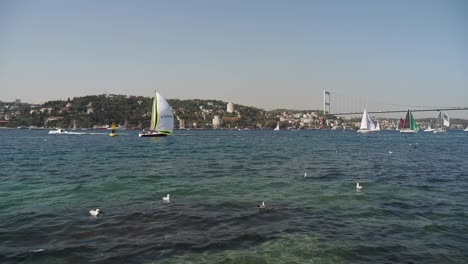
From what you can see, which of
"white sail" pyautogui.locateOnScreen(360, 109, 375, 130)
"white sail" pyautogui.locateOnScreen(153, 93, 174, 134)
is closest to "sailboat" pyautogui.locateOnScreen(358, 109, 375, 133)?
"white sail" pyautogui.locateOnScreen(360, 109, 375, 130)

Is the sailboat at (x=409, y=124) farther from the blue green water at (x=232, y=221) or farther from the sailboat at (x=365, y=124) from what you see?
the blue green water at (x=232, y=221)

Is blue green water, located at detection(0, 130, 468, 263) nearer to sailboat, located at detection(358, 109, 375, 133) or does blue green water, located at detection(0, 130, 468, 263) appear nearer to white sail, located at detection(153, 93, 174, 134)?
white sail, located at detection(153, 93, 174, 134)

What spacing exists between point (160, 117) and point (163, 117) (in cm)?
80

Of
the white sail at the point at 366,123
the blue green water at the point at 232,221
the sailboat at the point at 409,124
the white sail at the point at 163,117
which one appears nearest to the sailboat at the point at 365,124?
the white sail at the point at 366,123

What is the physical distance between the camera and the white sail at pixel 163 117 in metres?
78.6

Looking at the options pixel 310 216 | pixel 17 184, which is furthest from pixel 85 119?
pixel 310 216

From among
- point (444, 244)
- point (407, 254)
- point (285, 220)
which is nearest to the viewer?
point (407, 254)

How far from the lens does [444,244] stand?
32.2ft

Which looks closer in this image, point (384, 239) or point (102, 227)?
point (384, 239)

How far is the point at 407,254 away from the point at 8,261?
9.90m

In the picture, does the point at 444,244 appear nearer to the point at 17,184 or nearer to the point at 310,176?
the point at 310,176

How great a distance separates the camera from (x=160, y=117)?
80000 mm

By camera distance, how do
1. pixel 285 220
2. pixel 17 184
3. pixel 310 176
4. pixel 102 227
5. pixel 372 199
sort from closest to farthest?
pixel 102 227 → pixel 285 220 → pixel 372 199 → pixel 17 184 → pixel 310 176

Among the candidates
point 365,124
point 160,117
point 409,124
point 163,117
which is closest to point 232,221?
point 160,117
